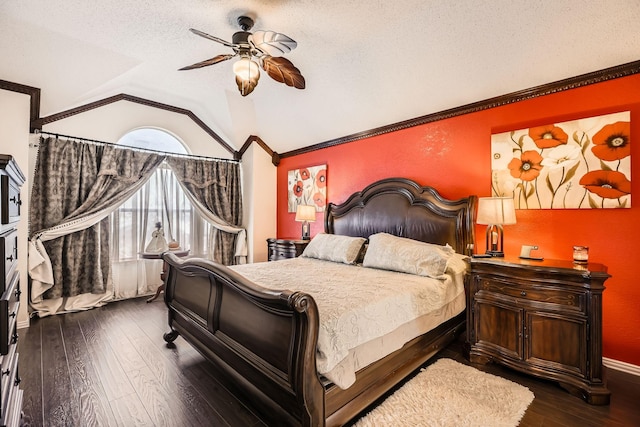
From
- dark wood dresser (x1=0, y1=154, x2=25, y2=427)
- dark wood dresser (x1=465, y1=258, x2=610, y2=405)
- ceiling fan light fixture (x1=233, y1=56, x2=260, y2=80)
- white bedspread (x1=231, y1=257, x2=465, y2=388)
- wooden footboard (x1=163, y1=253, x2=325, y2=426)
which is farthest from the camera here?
ceiling fan light fixture (x1=233, y1=56, x2=260, y2=80)

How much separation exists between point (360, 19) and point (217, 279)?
8.01ft

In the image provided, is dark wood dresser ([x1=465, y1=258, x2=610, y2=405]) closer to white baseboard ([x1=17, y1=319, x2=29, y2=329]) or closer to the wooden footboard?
the wooden footboard

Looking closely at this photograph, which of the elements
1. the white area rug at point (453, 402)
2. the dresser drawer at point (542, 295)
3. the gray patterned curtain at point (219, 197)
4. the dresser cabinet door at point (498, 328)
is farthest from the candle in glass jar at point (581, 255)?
the gray patterned curtain at point (219, 197)

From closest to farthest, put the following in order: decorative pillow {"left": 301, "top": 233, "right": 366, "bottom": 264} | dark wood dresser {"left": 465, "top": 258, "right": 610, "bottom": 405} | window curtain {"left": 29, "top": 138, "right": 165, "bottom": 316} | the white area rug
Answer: the white area rug
dark wood dresser {"left": 465, "top": 258, "right": 610, "bottom": 405}
decorative pillow {"left": 301, "top": 233, "right": 366, "bottom": 264}
window curtain {"left": 29, "top": 138, "right": 165, "bottom": 316}

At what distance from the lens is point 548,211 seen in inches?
106

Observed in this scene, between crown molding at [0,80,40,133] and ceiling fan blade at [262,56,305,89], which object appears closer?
ceiling fan blade at [262,56,305,89]

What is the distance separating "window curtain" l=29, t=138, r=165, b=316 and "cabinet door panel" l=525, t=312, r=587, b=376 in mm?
4847

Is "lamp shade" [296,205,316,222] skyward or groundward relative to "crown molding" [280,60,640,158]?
groundward

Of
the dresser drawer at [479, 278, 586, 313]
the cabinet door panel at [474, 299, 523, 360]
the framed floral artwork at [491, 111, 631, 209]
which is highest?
the framed floral artwork at [491, 111, 631, 209]

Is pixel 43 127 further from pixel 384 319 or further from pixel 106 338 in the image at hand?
pixel 384 319

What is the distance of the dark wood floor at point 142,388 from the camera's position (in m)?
1.82

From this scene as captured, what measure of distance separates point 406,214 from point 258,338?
2.32 meters

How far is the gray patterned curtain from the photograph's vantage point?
189 inches

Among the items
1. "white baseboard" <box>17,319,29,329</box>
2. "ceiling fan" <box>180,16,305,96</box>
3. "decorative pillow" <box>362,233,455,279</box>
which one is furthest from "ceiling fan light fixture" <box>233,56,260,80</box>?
"white baseboard" <box>17,319,29,329</box>
